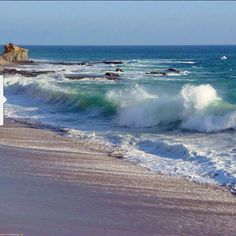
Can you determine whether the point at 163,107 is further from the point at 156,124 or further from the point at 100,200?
the point at 100,200

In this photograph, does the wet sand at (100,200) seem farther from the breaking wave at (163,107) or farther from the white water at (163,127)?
the breaking wave at (163,107)

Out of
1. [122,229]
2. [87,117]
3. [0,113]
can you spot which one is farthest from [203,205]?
[87,117]

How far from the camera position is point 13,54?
3115 inches

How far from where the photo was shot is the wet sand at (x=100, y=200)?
877 centimetres

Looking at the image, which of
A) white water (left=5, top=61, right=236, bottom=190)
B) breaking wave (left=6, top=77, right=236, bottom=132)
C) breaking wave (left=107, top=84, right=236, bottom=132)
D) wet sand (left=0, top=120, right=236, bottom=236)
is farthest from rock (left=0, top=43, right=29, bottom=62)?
wet sand (left=0, top=120, right=236, bottom=236)

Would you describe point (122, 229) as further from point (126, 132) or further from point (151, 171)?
point (126, 132)

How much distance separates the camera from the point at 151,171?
12.8m

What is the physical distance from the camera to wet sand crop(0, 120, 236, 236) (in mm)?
8766

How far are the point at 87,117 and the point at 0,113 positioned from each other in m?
17.2

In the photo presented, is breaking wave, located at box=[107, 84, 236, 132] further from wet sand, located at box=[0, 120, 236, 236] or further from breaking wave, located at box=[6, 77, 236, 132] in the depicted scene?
wet sand, located at box=[0, 120, 236, 236]

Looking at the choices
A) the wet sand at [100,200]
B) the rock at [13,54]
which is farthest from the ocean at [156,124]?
the rock at [13,54]

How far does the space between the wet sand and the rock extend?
215 ft

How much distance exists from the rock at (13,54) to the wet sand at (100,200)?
6539cm

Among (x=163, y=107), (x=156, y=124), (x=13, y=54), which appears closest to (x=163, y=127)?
(x=156, y=124)
